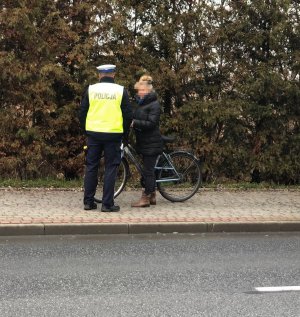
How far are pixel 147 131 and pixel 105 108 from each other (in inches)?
33.2

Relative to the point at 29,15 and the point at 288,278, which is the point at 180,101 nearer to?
the point at 29,15

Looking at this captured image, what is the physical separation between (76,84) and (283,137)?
3899mm

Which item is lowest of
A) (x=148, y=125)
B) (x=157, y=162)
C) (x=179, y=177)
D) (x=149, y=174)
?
(x=179, y=177)

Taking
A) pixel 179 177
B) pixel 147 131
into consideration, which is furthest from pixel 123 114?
pixel 179 177

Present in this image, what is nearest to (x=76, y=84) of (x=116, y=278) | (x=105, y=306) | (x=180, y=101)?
(x=180, y=101)

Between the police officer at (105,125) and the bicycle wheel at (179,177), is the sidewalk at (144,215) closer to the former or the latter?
the bicycle wheel at (179,177)

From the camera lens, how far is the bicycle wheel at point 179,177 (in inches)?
371

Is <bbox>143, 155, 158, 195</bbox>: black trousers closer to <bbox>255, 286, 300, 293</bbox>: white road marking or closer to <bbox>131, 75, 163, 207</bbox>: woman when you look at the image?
<bbox>131, 75, 163, 207</bbox>: woman

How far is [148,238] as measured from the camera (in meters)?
7.58

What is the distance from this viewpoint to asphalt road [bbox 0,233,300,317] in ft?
16.4

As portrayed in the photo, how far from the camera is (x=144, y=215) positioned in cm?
832

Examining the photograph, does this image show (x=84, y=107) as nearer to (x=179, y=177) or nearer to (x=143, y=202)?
(x=143, y=202)

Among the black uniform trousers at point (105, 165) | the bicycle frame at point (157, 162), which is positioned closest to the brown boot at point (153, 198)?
the bicycle frame at point (157, 162)

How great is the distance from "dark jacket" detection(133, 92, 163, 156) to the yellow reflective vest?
406 mm
